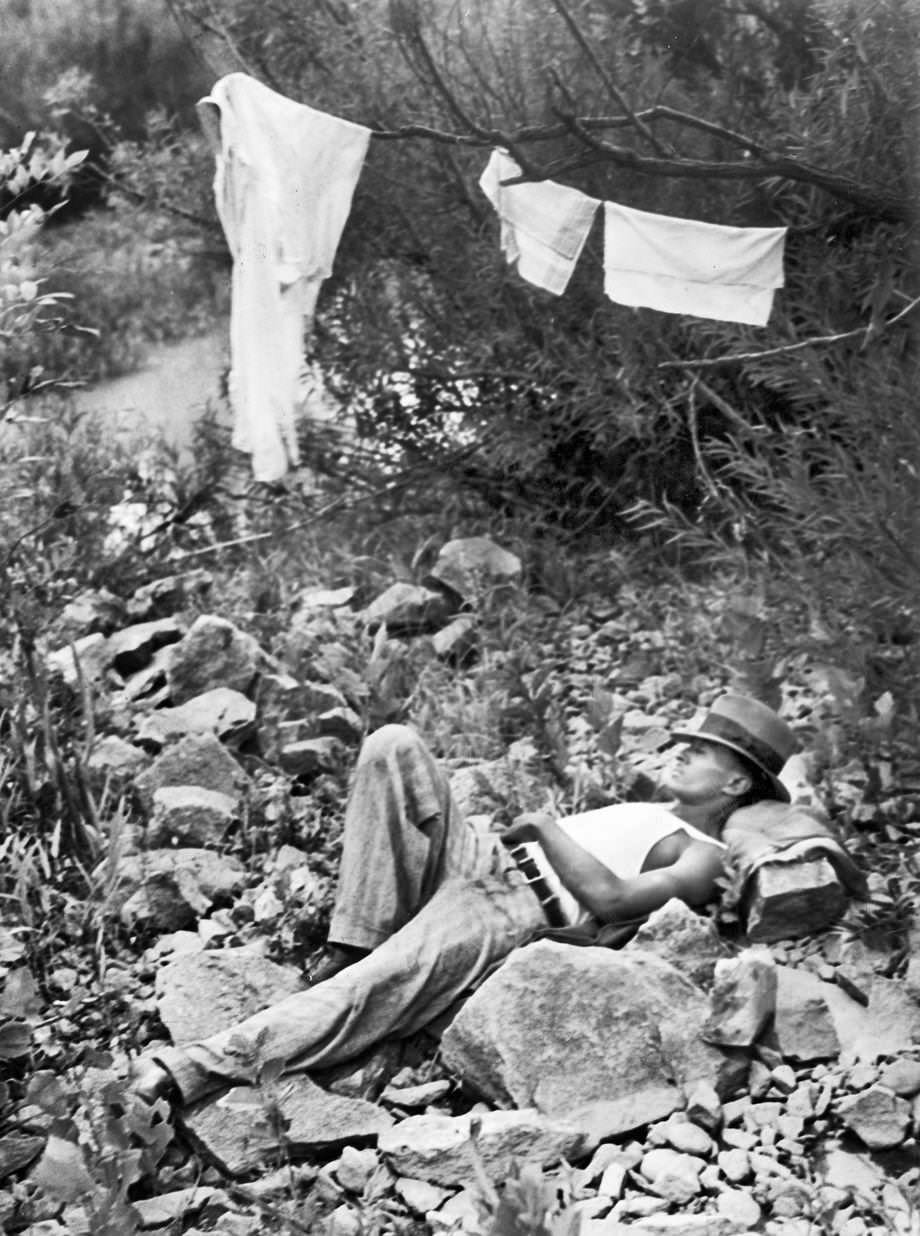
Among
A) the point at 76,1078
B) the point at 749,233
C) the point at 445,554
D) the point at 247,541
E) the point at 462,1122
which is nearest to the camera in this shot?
the point at 462,1122

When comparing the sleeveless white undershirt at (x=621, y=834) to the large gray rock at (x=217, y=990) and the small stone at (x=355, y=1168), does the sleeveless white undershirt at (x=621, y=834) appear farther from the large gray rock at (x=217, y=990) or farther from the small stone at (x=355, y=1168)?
the small stone at (x=355, y=1168)

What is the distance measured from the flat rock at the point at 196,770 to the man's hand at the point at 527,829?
3.00 ft

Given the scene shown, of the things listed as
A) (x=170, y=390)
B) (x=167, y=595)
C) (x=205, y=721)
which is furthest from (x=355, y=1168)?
(x=170, y=390)

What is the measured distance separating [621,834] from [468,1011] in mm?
695

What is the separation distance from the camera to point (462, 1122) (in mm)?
2846

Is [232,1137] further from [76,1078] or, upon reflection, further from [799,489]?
[799,489]

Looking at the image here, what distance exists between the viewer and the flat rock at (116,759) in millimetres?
4215

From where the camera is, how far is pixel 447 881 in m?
3.37

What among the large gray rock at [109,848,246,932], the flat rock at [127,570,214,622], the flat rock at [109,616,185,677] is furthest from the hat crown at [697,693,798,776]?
the flat rock at [127,570,214,622]

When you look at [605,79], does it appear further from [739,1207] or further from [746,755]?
[739,1207]

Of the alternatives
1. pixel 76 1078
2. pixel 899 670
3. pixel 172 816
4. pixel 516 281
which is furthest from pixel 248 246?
pixel 76 1078

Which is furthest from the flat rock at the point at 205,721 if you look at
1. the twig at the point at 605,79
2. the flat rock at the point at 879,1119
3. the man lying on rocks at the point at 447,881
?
the flat rock at the point at 879,1119

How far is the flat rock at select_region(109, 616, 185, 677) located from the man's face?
2.09m

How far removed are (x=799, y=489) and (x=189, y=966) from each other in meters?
1.81
